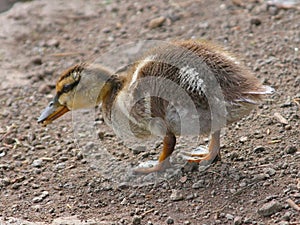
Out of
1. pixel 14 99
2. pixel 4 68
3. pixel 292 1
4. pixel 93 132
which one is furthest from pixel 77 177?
pixel 292 1

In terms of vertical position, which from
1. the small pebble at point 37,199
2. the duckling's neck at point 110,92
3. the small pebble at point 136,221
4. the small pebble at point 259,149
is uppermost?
the duckling's neck at point 110,92

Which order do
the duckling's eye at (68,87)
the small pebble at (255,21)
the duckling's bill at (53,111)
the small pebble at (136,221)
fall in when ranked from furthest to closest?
1. the small pebble at (255,21)
2. the duckling's bill at (53,111)
3. the duckling's eye at (68,87)
4. the small pebble at (136,221)

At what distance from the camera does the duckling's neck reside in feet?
16.9

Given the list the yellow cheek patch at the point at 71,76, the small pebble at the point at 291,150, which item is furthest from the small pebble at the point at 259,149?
the yellow cheek patch at the point at 71,76

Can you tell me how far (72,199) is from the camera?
4785 mm

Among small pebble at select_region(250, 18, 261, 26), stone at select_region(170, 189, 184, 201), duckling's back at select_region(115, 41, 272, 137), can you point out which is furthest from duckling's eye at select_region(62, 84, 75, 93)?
small pebble at select_region(250, 18, 261, 26)

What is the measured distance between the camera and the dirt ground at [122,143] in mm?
4457

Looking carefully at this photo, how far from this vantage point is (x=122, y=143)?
18.0ft

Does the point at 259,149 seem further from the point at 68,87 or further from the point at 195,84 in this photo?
the point at 68,87

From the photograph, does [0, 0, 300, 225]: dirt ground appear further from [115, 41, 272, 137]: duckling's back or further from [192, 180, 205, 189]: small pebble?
[115, 41, 272, 137]: duckling's back

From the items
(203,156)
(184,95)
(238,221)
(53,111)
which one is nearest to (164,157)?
(203,156)

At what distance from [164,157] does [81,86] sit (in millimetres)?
910

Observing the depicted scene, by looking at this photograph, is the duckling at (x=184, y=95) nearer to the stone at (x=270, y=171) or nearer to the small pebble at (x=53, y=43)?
the stone at (x=270, y=171)

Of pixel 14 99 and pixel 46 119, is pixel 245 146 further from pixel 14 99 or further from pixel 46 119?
pixel 14 99
